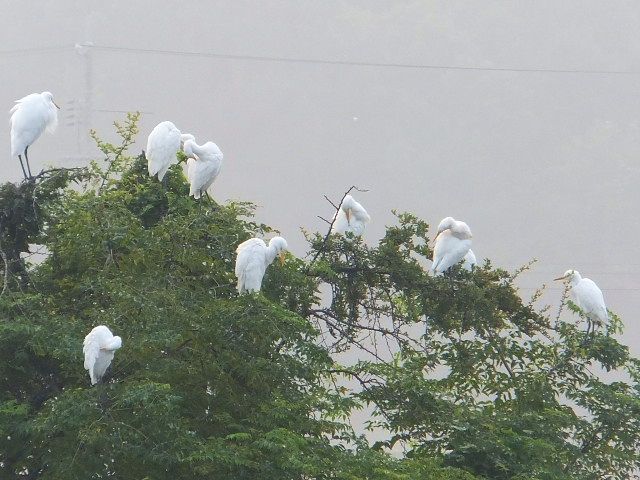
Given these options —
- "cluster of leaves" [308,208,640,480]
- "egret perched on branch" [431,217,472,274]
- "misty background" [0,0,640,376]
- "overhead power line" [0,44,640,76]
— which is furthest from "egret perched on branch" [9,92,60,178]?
"overhead power line" [0,44,640,76]

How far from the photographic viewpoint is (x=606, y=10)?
51156mm

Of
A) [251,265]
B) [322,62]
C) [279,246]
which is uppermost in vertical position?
[322,62]

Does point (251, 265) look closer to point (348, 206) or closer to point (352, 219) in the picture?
point (348, 206)

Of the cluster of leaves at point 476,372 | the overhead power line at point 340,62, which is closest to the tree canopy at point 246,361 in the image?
the cluster of leaves at point 476,372

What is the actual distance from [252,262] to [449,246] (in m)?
2.12

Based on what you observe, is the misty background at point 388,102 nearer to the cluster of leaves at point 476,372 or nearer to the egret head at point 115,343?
the cluster of leaves at point 476,372

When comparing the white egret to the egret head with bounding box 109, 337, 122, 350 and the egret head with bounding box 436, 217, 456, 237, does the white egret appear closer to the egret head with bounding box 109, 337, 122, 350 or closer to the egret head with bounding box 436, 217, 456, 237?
the egret head with bounding box 436, 217, 456, 237

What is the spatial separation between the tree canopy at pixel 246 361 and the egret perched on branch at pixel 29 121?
758 millimetres

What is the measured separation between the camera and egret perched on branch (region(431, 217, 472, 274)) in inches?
356

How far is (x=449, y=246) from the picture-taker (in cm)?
926

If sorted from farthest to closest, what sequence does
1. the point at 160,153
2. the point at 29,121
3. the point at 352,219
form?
the point at 352,219 → the point at 29,121 → the point at 160,153

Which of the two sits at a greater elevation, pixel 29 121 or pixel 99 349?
pixel 29 121

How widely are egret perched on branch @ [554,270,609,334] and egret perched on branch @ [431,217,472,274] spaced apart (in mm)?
979

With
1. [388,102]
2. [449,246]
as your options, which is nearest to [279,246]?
[449,246]
